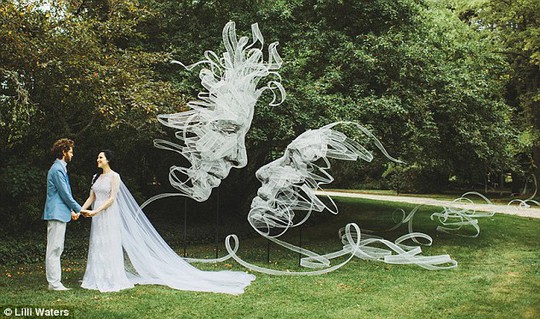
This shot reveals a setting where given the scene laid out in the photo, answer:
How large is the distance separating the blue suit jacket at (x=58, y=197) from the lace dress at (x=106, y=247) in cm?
50

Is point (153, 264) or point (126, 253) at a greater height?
point (126, 253)

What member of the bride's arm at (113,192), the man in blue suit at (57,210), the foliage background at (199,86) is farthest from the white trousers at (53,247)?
the foliage background at (199,86)

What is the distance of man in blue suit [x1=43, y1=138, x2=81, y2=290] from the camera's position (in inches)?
288

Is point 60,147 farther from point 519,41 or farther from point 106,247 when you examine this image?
point 519,41

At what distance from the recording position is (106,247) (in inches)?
303

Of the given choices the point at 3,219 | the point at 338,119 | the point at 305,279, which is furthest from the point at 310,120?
the point at 3,219

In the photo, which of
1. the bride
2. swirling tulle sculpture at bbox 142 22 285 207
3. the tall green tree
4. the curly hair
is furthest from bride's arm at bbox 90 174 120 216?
the tall green tree

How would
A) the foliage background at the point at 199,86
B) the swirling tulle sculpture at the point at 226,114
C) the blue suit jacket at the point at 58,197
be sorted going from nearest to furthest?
1. the blue suit jacket at the point at 58,197
2. the swirling tulle sculpture at the point at 226,114
3. the foliage background at the point at 199,86

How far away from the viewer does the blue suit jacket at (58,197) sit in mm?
7309

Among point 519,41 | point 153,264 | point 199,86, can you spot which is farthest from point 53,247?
point 519,41

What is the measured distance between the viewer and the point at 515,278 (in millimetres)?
9078

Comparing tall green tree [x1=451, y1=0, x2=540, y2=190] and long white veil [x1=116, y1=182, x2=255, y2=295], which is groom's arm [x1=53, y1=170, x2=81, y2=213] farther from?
tall green tree [x1=451, y1=0, x2=540, y2=190]

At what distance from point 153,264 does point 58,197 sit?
5.82ft

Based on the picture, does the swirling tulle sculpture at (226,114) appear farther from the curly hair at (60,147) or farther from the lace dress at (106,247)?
the curly hair at (60,147)
